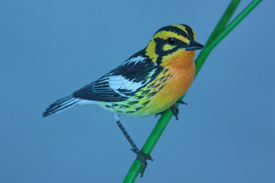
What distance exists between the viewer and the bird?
1064 millimetres

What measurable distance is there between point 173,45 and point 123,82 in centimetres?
26

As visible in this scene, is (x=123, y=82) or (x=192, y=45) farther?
(x=123, y=82)

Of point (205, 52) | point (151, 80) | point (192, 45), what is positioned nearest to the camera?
point (192, 45)

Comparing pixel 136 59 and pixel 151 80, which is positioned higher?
pixel 136 59

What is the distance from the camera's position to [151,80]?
1.16 meters

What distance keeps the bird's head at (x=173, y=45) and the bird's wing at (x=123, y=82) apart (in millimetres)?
42

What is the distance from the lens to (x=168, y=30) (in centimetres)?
105

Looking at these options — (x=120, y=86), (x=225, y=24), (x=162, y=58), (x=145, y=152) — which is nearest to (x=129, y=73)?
(x=120, y=86)

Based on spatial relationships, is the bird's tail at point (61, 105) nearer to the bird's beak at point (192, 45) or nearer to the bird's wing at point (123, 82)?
the bird's wing at point (123, 82)

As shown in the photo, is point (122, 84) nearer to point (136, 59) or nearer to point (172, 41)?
point (136, 59)

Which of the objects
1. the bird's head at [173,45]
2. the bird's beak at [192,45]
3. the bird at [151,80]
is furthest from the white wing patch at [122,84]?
the bird's beak at [192,45]

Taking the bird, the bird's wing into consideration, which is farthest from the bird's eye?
the bird's wing

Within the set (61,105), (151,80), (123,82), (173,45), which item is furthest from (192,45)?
(61,105)

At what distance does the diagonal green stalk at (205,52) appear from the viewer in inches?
44.4
